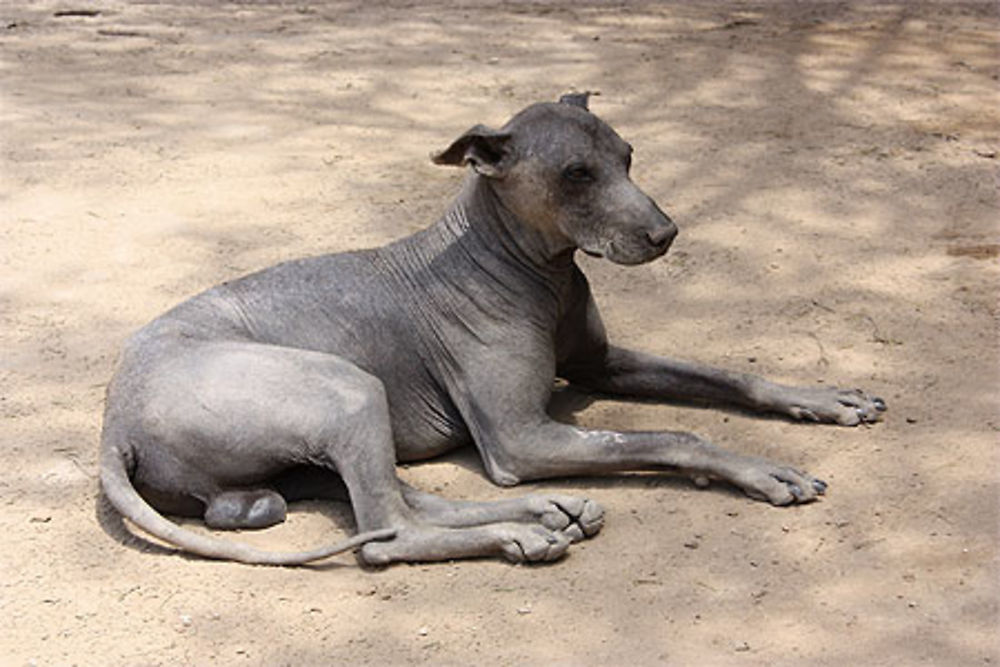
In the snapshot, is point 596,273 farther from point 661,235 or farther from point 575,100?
point 661,235

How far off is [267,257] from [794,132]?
115 inches

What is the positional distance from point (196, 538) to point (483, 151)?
1.52 m

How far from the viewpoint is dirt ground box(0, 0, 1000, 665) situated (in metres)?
4.05

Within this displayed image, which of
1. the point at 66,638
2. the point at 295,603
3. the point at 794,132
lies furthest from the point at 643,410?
the point at 794,132

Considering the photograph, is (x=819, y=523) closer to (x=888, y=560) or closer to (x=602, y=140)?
(x=888, y=560)

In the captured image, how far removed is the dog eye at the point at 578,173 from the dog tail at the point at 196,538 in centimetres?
126

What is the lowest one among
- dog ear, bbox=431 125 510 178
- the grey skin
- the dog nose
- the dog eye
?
the grey skin

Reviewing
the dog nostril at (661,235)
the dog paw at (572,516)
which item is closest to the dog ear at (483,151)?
the dog nostril at (661,235)

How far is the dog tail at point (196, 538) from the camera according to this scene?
14.1 ft

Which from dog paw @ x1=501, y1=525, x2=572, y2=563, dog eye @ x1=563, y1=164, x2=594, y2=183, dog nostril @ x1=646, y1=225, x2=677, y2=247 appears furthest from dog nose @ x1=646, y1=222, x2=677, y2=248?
dog paw @ x1=501, y1=525, x2=572, y2=563

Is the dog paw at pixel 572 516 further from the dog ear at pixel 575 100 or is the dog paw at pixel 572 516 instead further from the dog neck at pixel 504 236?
the dog ear at pixel 575 100

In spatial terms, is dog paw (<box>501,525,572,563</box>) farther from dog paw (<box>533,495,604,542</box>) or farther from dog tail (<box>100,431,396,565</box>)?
Answer: dog tail (<box>100,431,396,565</box>)

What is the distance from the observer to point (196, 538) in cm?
434

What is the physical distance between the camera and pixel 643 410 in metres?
5.40
